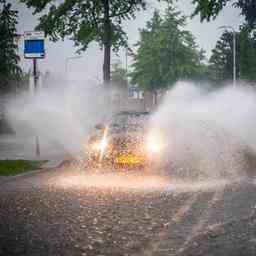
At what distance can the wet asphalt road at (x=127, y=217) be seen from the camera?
6492 mm

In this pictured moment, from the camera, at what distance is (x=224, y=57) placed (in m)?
66.5

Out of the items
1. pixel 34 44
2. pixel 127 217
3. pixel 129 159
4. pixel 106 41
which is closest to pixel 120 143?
pixel 129 159

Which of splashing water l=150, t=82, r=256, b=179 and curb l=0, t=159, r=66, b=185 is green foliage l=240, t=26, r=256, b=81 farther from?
curb l=0, t=159, r=66, b=185

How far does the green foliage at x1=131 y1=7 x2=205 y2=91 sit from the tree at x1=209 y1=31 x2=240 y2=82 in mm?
3524

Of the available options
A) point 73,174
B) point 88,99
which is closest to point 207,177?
point 73,174

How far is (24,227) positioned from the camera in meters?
7.54

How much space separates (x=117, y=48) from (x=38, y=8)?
4.59 metres

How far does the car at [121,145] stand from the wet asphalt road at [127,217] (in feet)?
4.41

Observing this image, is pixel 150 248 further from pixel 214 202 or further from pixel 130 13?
pixel 130 13

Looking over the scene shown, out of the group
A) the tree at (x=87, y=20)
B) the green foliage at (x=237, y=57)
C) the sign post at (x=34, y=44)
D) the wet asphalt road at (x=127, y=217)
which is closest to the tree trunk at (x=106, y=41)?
the tree at (x=87, y=20)

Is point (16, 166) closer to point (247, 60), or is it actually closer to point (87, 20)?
point (87, 20)

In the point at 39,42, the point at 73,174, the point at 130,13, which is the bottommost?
the point at 73,174

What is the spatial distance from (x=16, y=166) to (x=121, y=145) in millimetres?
3248

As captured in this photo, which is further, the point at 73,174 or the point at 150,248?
A: the point at 73,174
